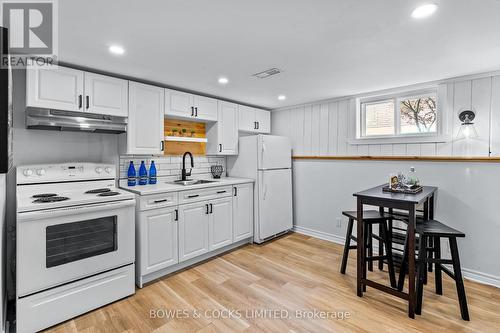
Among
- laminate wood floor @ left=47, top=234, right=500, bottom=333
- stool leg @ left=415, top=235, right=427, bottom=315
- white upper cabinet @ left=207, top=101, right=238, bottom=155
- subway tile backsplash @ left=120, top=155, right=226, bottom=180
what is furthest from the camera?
white upper cabinet @ left=207, top=101, right=238, bottom=155

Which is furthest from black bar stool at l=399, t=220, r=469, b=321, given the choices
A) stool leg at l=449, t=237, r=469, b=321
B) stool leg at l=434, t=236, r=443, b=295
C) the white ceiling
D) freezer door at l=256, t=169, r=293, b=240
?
freezer door at l=256, t=169, r=293, b=240

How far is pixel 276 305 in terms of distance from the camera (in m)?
2.26

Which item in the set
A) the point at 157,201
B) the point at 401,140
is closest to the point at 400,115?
the point at 401,140

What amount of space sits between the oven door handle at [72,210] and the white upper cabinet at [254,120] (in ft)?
7.29

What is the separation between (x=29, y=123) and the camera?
2.17m

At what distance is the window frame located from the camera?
2.95 m

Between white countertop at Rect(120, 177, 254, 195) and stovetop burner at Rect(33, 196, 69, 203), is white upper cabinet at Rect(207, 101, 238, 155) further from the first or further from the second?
stovetop burner at Rect(33, 196, 69, 203)

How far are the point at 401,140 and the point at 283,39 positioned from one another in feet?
7.23

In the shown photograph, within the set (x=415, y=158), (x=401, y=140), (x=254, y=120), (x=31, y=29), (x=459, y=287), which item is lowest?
(x=459, y=287)

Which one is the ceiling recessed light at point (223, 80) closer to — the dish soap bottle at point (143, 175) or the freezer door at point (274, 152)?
the freezer door at point (274, 152)

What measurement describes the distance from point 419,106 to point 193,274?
347 cm

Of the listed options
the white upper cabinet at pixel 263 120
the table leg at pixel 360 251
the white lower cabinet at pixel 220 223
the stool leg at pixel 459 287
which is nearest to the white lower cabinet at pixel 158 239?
the white lower cabinet at pixel 220 223

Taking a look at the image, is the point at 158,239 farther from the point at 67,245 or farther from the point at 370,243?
the point at 370,243

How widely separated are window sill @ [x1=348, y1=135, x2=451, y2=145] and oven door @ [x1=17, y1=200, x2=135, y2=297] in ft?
9.91
